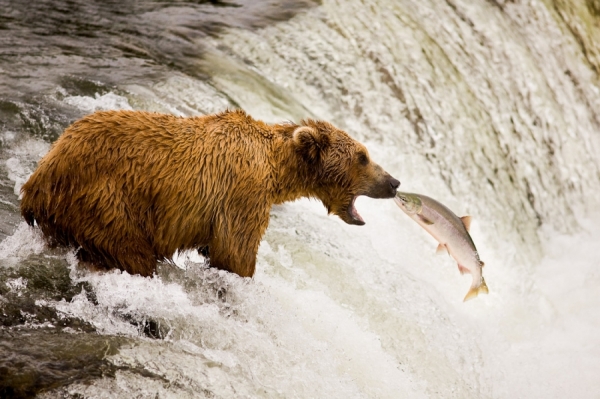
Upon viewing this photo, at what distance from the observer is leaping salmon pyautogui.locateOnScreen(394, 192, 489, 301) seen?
17.4 feet

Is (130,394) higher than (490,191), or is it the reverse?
(130,394)

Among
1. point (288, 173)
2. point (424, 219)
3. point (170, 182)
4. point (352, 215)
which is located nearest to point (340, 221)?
point (424, 219)

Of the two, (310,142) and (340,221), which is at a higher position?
(310,142)

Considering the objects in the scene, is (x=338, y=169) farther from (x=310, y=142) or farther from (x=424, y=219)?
(x=424, y=219)

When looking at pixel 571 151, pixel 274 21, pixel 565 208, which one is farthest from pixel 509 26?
pixel 274 21

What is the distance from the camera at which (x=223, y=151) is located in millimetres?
4066

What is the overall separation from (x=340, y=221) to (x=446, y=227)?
2.83ft

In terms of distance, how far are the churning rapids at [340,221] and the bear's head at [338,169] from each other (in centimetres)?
62

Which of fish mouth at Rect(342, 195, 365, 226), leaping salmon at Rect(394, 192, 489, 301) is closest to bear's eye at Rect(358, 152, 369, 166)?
fish mouth at Rect(342, 195, 365, 226)

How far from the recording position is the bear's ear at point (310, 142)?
14.3 ft

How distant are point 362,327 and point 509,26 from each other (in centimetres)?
514

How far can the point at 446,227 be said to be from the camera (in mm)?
5426

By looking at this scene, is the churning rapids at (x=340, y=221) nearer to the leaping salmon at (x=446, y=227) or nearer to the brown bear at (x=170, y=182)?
the brown bear at (x=170, y=182)

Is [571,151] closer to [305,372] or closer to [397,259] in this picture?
[397,259]
